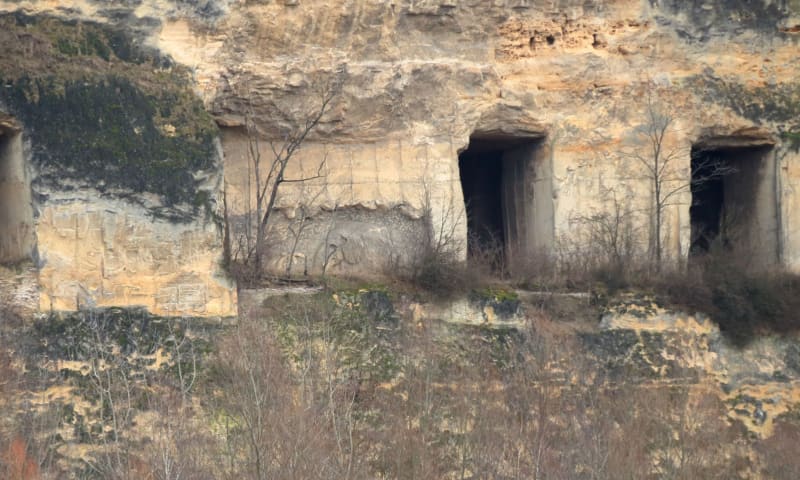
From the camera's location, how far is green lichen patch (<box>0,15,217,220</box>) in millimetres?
14625

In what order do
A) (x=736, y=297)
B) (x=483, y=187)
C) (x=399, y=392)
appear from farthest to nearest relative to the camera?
(x=483, y=187) → (x=736, y=297) → (x=399, y=392)

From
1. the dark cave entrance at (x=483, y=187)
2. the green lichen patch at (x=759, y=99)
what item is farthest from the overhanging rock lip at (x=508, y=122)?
the green lichen patch at (x=759, y=99)

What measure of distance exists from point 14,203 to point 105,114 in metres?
1.32

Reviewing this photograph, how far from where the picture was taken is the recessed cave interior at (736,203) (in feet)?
58.1

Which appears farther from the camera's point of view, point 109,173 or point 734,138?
point 734,138

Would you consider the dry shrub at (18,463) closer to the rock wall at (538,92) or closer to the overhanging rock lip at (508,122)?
the rock wall at (538,92)

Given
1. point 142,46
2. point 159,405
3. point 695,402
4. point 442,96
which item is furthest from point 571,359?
point 142,46

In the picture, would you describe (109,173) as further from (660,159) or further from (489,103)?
(660,159)

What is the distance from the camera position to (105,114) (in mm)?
14867

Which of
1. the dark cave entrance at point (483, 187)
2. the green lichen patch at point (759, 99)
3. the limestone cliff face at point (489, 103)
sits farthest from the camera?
the dark cave entrance at point (483, 187)

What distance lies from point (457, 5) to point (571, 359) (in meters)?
4.27

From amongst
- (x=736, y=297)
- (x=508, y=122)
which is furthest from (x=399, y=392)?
(x=736, y=297)

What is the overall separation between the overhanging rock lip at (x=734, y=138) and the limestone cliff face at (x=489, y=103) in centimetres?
2

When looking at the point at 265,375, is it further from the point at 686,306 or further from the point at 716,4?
the point at 716,4
